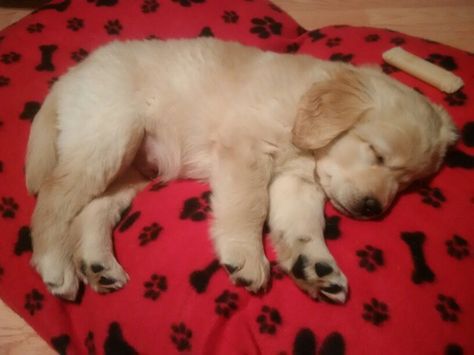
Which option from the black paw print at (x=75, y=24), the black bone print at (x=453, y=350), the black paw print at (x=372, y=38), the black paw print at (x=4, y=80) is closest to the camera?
the black bone print at (x=453, y=350)

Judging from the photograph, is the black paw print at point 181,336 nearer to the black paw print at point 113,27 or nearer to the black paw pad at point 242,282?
the black paw pad at point 242,282

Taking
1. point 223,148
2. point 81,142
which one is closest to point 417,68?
point 223,148

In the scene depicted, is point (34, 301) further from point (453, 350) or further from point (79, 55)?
point (453, 350)

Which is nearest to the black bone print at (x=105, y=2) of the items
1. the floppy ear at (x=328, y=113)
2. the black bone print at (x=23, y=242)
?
the black bone print at (x=23, y=242)

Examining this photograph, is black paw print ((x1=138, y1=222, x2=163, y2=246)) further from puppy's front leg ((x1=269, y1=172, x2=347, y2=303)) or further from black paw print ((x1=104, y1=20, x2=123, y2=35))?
black paw print ((x1=104, y1=20, x2=123, y2=35))

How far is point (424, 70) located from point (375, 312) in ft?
4.56

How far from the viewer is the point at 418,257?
6.31 feet

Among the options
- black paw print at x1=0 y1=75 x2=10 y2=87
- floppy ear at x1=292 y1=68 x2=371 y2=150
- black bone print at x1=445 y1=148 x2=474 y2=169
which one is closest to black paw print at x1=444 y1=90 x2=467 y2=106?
black bone print at x1=445 y1=148 x2=474 y2=169

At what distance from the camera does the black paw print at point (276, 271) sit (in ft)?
6.36

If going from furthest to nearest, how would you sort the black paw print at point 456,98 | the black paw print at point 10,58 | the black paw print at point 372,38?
the black paw print at point 372,38, the black paw print at point 10,58, the black paw print at point 456,98

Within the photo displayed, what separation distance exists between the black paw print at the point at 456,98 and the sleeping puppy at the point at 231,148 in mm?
356

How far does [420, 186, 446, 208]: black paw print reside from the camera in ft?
6.96

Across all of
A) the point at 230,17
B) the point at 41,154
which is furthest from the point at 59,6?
Answer: the point at 41,154

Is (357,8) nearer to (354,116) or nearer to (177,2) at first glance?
(177,2)
